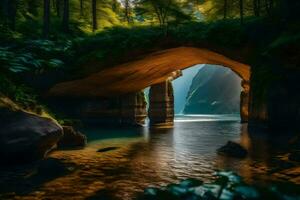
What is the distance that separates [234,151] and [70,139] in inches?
256

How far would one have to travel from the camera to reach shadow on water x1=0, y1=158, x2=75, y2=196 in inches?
272

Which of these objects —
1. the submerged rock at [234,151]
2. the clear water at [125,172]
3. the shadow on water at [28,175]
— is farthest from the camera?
the submerged rock at [234,151]

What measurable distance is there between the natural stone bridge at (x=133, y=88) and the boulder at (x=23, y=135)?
11.6m

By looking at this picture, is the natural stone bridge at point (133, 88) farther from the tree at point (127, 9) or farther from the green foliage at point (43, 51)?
the tree at point (127, 9)

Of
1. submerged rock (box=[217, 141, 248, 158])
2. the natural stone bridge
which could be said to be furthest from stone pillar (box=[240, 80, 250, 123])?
submerged rock (box=[217, 141, 248, 158])

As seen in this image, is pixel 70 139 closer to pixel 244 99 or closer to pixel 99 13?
pixel 99 13

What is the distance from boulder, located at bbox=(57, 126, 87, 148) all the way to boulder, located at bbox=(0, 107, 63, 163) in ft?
11.1

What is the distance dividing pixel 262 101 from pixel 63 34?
12.9 m

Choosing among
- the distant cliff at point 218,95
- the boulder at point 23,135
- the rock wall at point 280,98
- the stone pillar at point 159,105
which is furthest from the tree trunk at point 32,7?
the distant cliff at point 218,95

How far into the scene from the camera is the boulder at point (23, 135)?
8.93 meters

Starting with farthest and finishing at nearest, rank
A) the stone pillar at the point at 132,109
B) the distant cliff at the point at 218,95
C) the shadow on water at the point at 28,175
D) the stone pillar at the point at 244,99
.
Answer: the distant cliff at the point at 218,95
the stone pillar at the point at 244,99
the stone pillar at the point at 132,109
the shadow on water at the point at 28,175

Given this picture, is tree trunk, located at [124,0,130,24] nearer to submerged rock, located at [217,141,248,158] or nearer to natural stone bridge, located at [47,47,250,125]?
natural stone bridge, located at [47,47,250,125]

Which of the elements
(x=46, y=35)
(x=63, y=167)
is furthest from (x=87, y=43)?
(x=63, y=167)

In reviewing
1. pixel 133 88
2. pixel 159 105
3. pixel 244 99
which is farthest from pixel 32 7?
pixel 244 99
